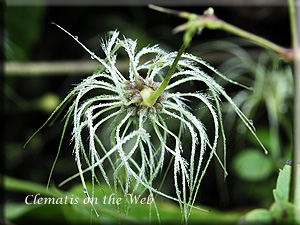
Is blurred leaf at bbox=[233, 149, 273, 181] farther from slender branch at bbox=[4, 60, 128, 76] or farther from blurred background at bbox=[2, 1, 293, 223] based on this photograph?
slender branch at bbox=[4, 60, 128, 76]

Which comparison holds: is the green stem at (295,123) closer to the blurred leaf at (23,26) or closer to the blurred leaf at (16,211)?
the blurred leaf at (16,211)

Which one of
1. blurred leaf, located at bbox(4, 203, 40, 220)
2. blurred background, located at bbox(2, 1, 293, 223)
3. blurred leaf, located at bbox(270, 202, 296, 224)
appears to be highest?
blurred background, located at bbox(2, 1, 293, 223)

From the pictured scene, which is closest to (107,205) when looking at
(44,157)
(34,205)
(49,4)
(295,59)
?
(34,205)

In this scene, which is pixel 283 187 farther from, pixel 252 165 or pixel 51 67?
pixel 51 67

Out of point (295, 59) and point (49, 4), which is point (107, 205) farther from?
point (49, 4)

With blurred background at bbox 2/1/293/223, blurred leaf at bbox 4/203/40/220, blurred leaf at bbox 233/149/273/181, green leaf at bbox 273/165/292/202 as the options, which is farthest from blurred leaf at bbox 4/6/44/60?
green leaf at bbox 273/165/292/202

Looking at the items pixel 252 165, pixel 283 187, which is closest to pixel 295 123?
pixel 283 187

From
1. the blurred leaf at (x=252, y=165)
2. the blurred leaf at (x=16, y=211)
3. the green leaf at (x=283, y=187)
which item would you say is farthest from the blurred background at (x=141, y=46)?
the green leaf at (x=283, y=187)
